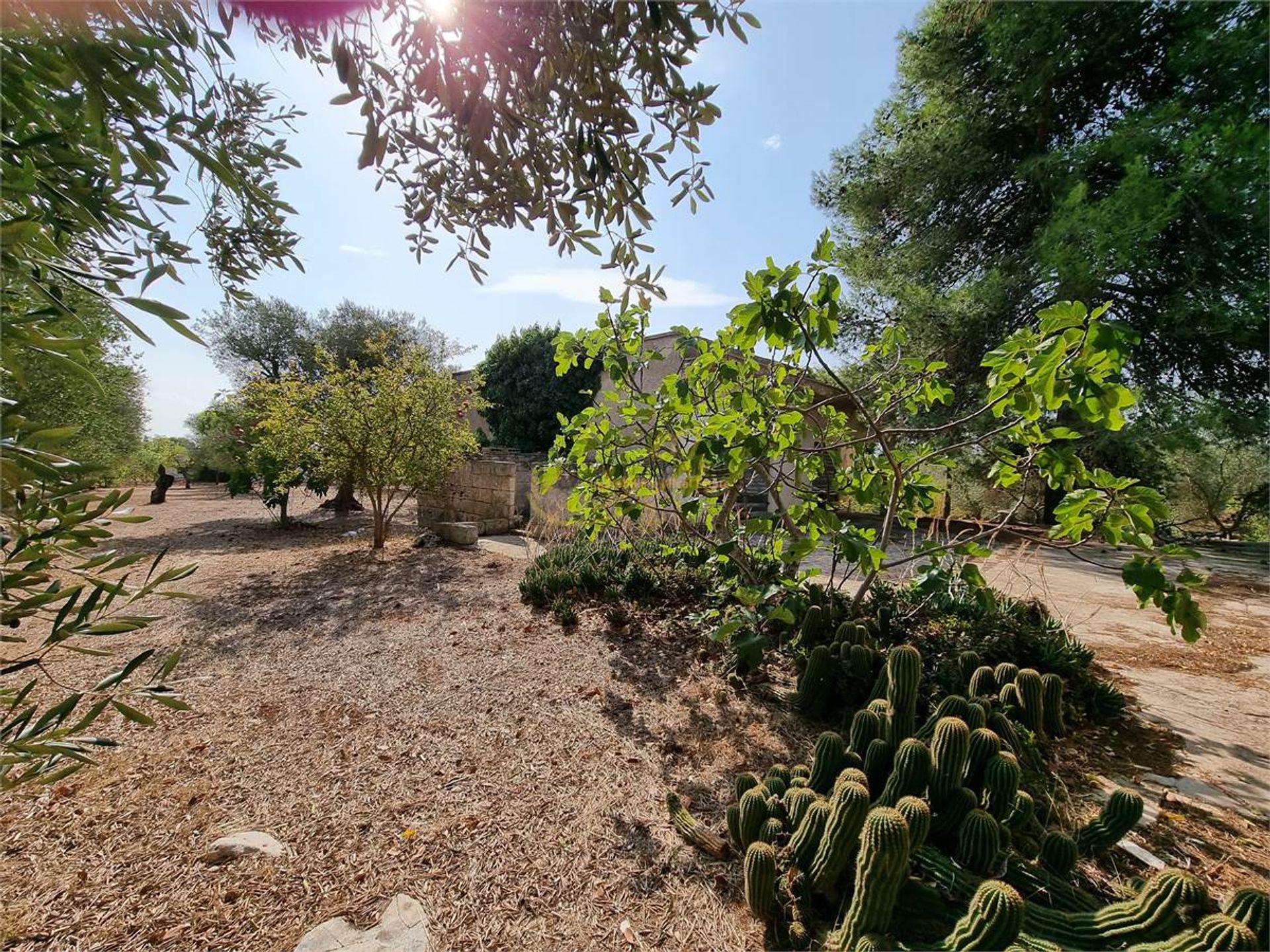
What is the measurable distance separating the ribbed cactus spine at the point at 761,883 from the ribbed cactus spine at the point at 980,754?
794 mm

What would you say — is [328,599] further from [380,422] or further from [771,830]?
[771,830]

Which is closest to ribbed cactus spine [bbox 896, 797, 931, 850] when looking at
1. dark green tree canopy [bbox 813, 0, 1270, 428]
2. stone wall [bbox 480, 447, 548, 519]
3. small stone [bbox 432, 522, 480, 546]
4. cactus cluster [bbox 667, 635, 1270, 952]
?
cactus cluster [bbox 667, 635, 1270, 952]

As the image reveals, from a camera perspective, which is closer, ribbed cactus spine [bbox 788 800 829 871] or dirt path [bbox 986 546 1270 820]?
ribbed cactus spine [bbox 788 800 829 871]

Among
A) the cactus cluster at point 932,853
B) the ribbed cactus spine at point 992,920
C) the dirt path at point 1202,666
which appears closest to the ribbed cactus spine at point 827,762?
the cactus cluster at point 932,853

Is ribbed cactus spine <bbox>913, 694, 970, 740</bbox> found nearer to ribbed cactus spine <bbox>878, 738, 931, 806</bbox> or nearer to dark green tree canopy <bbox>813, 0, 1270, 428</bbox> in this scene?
ribbed cactus spine <bbox>878, 738, 931, 806</bbox>

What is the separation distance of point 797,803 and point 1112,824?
3.28 ft

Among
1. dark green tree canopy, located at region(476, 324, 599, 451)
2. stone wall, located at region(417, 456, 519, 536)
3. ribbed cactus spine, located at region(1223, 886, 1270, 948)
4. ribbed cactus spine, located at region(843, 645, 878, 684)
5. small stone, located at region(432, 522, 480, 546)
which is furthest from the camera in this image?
dark green tree canopy, located at region(476, 324, 599, 451)

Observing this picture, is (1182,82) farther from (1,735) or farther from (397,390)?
(1,735)

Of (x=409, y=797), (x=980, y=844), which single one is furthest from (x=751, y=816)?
(x=409, y=797)

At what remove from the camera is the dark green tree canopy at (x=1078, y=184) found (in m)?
6.94

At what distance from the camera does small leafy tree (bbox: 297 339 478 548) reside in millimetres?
6676

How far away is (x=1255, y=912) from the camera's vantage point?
3.47 feet

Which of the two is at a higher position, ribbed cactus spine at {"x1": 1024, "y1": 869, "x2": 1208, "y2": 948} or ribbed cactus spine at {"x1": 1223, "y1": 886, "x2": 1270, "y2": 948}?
ribbed cactus spine at {"x1": 1223, "y1": 886, "x2": 1270, "y2": 948}

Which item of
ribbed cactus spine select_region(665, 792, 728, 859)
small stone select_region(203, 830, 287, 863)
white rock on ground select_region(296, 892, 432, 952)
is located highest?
ribbed cactus spine select_region(665, 792, 728, 859)
